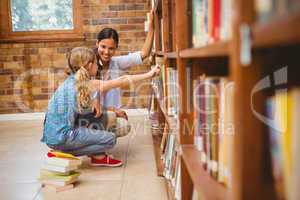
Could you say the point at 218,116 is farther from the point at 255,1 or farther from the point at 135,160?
the point at 135,160

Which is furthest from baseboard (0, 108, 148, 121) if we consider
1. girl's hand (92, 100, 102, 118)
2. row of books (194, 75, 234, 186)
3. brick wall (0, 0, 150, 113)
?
row of books (194, 75, 234, 186)

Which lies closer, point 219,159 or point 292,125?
point 292,125

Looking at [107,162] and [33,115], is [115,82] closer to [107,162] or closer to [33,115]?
[107,162]

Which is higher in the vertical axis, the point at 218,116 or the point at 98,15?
the point at 98,15

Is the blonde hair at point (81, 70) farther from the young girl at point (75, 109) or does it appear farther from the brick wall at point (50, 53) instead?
the brick wall at point (50, 53)

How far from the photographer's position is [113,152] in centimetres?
282

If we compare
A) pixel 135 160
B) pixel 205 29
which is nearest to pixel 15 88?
pixel 135 160

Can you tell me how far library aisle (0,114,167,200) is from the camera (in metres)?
1.94

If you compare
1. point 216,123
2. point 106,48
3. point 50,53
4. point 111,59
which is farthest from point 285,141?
point 50,53

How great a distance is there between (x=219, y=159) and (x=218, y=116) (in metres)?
0.11

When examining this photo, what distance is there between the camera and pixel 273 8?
18.3 inches

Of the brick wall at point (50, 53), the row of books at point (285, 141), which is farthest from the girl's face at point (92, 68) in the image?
the brick wall at point (50, 53)

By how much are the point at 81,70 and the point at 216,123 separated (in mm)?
1480

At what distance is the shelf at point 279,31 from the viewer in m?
0.39
